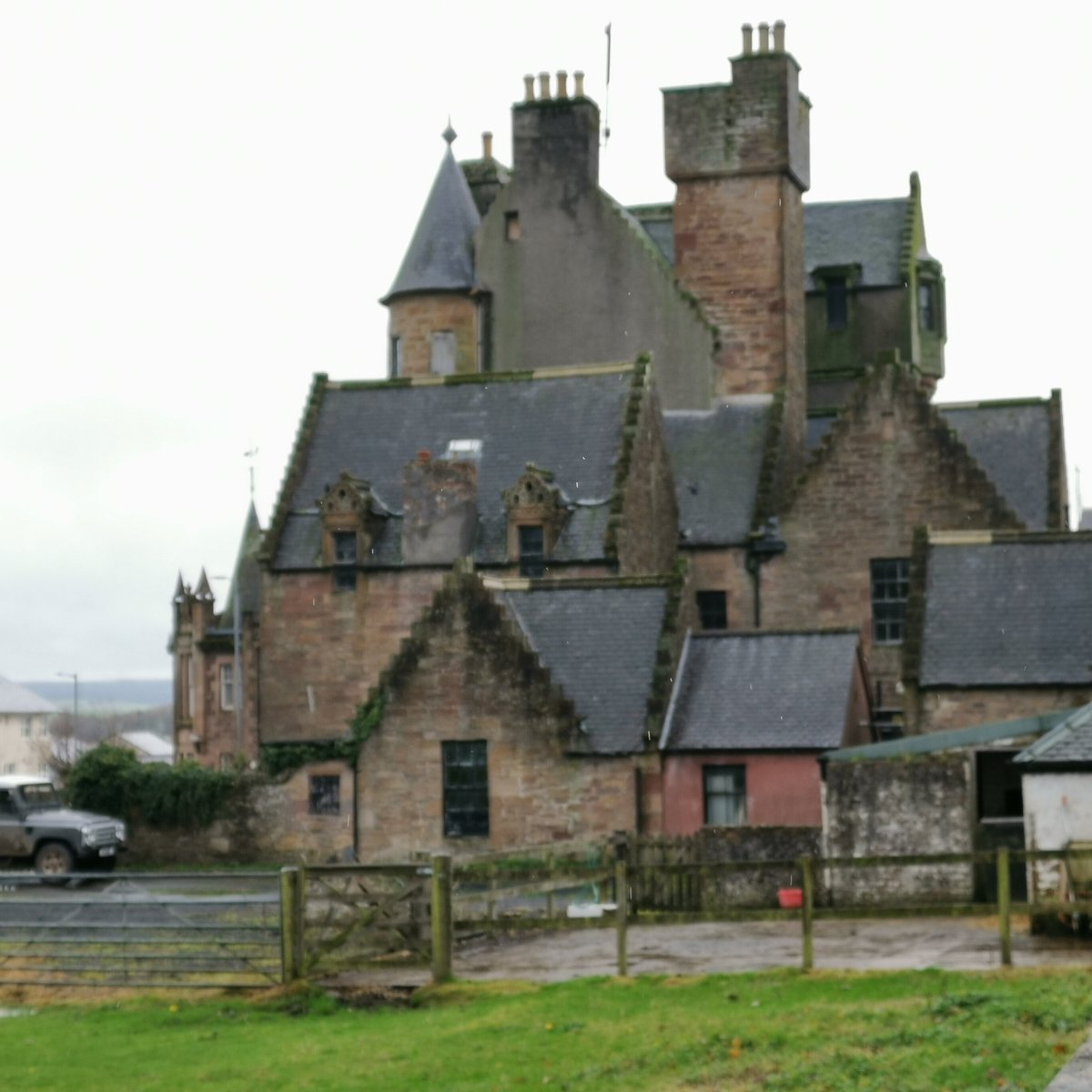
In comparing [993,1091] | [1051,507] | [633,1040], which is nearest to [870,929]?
[633,1040]

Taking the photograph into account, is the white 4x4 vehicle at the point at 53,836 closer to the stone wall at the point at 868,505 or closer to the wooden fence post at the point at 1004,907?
the stone wall at the point at 868,505

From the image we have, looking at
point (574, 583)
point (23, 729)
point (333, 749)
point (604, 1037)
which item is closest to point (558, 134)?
point (574, 583)

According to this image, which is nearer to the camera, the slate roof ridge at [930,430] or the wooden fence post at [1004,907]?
the wooden fence post at [1004,907]

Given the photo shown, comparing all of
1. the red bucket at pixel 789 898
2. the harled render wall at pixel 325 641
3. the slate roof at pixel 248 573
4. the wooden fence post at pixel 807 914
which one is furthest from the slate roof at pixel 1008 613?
the slate roof at pixel 248 573

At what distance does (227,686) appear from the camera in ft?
277

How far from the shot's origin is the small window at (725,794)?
4100 centimetres

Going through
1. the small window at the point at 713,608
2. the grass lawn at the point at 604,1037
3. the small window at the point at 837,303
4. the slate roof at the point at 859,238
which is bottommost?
the grass lawn at the point at 604,1037

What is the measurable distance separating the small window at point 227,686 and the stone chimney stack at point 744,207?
32.2m

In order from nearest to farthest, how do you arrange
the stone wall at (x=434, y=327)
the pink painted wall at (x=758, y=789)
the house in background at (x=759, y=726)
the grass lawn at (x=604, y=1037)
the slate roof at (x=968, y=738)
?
the grass lawn at (x=604, y=1037) → the slate roof at (x=968, y=738) → the pink painted wall at (x=758, y=789) → the house in background at (x=759, y=726) → the stone wall at (x=434, y=327)

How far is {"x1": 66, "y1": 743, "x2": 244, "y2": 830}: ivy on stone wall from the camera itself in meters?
45.6

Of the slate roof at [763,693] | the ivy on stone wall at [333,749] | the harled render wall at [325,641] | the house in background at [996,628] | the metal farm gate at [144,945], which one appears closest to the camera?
the metal farm gate at [144,945]

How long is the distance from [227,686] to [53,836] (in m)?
41.0

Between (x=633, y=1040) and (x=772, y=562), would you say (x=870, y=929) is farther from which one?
(x=772, y=562)

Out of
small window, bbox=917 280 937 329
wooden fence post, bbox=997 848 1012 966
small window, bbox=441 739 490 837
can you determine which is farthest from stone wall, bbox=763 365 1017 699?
wooden fence post, bbox=997 848 1012 966
